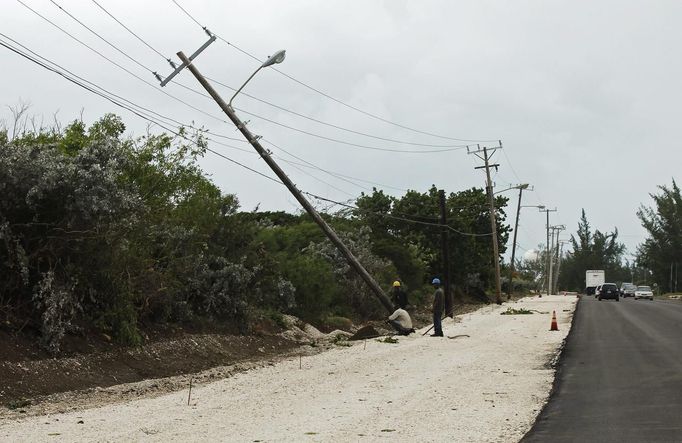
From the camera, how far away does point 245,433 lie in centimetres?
1008

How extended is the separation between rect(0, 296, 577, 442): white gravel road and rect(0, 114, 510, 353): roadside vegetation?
10.4 ft

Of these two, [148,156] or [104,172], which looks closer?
[104,172]

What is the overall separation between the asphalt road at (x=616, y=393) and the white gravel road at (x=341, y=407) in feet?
1.43

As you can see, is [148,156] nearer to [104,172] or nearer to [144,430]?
[104,172]

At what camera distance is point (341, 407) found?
1223cm

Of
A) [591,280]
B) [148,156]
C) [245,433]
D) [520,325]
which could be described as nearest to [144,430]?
[245,433]

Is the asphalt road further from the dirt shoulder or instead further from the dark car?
the dark car

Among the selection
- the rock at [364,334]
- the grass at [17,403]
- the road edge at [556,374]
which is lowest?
the grass at [17,403]

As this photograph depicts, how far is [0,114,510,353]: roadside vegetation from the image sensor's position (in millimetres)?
14984

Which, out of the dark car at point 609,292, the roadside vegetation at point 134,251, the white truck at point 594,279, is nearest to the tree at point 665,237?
the white truck at point 594,279

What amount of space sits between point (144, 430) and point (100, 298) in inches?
280

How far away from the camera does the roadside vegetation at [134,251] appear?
1498 centimetres

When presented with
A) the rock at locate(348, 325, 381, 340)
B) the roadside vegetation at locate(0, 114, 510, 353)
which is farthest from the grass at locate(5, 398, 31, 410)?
the rock at locate(348, 325, 381, 340)

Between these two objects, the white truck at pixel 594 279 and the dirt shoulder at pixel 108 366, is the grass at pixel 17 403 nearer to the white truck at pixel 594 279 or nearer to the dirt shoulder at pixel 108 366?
the dirt shoulder at pixel 108 366
